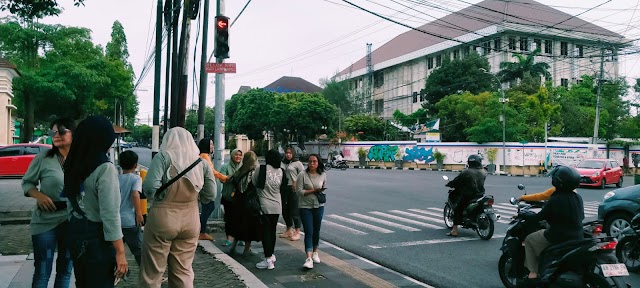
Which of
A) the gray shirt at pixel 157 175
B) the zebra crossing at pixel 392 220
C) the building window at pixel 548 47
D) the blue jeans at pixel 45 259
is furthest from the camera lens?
the building window at pixel 548 47

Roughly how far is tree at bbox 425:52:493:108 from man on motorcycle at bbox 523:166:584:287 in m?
47.4

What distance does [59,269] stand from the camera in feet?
12.5

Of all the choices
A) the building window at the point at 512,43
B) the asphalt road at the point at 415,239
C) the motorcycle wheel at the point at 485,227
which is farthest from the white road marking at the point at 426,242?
the building window at the point at 512,43

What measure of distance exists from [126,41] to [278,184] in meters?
53.5

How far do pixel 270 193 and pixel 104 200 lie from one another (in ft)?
11.7

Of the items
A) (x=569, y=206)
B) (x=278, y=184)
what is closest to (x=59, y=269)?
(x=278, y=184)

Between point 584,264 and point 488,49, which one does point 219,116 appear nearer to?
point 584,264

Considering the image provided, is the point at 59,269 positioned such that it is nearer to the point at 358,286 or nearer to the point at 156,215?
the point at 156,215

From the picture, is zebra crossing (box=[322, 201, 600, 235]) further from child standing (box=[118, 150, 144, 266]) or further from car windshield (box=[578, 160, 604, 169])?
car windshield (box=[578, 160, 604, 169])

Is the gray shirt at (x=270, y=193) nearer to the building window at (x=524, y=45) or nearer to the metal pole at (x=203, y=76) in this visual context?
the metal pole at (x=203, y=76)

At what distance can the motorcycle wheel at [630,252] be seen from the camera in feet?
22.3

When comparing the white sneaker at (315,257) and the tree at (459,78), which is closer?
the white sneaker at (315,257)

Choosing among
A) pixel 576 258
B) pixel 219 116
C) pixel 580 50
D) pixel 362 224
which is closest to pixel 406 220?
pixel 362 224

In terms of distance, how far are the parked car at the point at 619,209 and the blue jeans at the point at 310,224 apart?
5.03 meters
